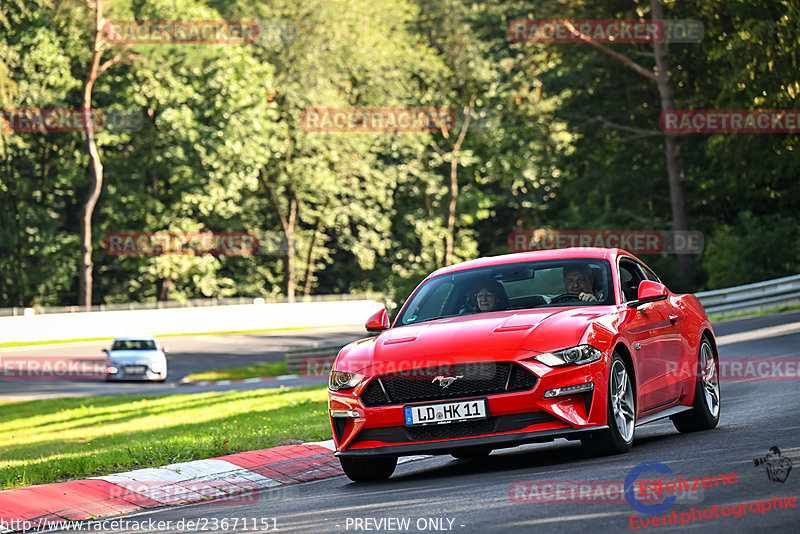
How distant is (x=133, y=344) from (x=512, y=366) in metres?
28.2

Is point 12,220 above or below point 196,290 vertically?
above

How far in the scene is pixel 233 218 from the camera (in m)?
63.2

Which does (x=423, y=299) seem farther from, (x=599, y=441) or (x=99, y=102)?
(x=99, y=102)

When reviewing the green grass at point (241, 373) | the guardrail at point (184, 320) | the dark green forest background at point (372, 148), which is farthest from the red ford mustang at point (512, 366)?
the guardrail at point (184, 320)

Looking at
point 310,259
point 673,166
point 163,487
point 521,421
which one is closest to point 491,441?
point 521,421

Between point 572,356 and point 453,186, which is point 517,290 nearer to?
point 572,356

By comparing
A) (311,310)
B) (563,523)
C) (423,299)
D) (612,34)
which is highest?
(612,34)

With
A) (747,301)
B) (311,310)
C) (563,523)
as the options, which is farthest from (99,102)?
(563,523)

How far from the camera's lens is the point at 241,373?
37031 millimetres

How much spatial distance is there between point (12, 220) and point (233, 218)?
12790 mm

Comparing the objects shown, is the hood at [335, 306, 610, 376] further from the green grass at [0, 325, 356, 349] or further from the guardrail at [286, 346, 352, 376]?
the green grass at [0, 325, 356, 349]

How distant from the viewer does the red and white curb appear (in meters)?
8.35

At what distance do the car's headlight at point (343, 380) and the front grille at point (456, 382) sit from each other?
24cm

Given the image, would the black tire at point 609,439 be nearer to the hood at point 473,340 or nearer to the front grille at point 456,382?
the hood at point 473,340
